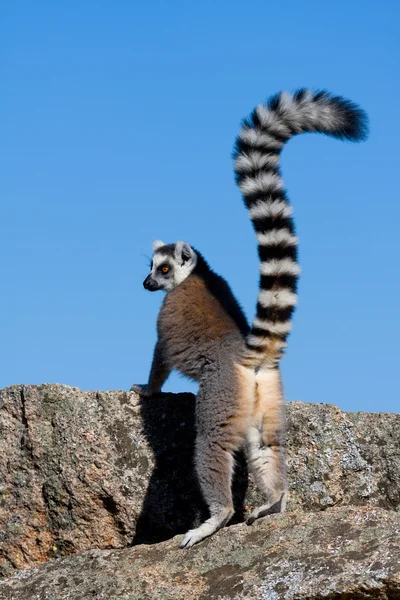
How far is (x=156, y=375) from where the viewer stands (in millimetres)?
6738

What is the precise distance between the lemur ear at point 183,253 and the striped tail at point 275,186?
1.28m

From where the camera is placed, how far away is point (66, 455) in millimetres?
5984

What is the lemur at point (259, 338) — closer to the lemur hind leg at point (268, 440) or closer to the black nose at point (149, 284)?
the lemur hind leg at point (268, 440)

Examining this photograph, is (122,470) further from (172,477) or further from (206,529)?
(206,529)

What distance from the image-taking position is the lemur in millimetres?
5848

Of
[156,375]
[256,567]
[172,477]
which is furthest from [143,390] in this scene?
[256,567]

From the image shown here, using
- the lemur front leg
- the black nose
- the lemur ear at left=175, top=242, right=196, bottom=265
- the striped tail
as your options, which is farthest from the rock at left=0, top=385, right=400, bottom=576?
the lemur ear at left=175, top=242, right=196, bottom=265

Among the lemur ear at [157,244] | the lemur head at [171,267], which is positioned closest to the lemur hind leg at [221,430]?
the lemur head at [171,267]

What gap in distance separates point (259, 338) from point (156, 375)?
1.09 m

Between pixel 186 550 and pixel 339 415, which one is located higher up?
pixel 339 415

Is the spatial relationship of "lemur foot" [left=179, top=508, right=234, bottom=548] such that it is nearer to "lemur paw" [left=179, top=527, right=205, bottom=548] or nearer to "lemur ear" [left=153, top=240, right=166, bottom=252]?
"lemur paw" [left=179, top=527, right=205, bottom=548]

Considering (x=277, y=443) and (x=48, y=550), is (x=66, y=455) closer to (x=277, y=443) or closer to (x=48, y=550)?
(x=48, y=550)

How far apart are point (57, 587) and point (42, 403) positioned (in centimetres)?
161

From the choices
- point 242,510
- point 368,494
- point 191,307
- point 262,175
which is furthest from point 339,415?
point 262,175
